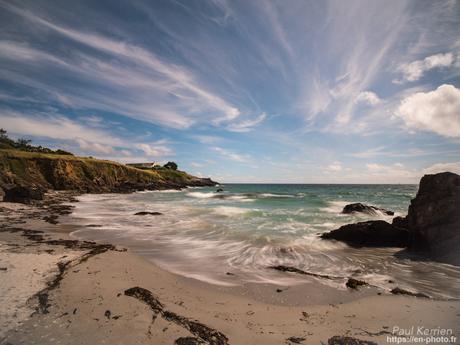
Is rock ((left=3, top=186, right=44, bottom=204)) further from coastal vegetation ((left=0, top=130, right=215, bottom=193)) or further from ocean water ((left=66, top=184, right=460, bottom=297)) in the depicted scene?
ocean water ((left=66, top=184, right=460, bottom=297))

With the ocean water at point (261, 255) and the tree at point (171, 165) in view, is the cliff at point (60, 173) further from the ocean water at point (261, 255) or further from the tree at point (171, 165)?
the tree at point (171, 165)

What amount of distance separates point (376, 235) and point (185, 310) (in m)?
11.0

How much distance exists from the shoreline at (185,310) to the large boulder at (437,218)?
18.7 ft

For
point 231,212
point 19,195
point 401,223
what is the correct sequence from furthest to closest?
point 231,212 < point 19,195 < point 401,223

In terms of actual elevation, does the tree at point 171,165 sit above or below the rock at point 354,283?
above

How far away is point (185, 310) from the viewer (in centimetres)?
503

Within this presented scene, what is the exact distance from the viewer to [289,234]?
1446cm

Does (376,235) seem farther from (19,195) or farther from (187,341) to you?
(19,195)

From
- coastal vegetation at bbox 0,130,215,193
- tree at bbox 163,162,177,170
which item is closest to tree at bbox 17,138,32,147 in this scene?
coastal vegetation at bbox 0,130,215,193

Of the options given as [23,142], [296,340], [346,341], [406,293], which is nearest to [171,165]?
[23,142]

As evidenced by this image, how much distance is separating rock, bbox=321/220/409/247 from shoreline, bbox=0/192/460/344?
20.7 feet

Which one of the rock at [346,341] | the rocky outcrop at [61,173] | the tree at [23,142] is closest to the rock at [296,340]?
the rock at [346,341]

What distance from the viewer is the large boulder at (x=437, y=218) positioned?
10133 mm

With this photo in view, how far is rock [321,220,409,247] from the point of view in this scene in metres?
12.2
